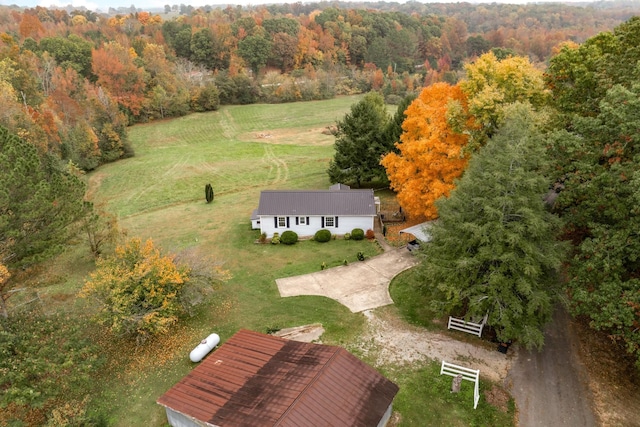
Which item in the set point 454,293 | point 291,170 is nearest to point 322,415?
point 454,293

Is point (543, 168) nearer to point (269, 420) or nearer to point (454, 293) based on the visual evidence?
point (454, 293)

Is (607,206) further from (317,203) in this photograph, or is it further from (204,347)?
(317,203)

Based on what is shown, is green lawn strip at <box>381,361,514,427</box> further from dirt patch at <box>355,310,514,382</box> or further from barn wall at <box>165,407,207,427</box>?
barn wall at <box>165,407,207,427</box>

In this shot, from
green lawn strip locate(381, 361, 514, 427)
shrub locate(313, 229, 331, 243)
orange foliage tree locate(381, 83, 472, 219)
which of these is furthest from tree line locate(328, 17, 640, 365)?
shrub locate(313, 229, 331, 243)

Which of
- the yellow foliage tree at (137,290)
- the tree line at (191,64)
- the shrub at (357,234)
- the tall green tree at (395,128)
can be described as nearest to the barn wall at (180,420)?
the yellow foliage tree at (137,290)

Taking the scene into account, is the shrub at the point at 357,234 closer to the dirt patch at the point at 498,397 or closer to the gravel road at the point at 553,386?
the gravel road at the point at 553,386

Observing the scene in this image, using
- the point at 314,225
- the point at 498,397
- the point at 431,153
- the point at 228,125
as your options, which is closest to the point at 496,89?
the point at 431,153
